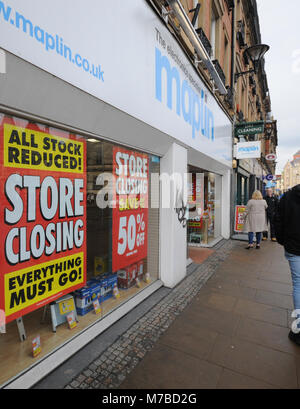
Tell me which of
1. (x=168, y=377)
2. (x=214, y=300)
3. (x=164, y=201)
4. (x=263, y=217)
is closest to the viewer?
(x=168, y=377)

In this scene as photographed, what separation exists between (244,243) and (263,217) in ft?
4.96

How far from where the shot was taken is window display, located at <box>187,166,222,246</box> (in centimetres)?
759

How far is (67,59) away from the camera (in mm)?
2061

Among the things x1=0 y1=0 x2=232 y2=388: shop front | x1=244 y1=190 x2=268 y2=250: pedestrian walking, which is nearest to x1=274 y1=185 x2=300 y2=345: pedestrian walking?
x1=0 y1=0 x2=232 y2=388: shop front

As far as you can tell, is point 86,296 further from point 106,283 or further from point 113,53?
point 113,53

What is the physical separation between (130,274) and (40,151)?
2.44 meters

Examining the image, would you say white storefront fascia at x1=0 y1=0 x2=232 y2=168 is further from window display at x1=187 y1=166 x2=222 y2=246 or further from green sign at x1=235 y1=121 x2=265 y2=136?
green sign at x1=235 y1=121 x2=265 y2=136

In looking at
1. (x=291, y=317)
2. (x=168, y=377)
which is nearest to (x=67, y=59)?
(x=168, y=377)

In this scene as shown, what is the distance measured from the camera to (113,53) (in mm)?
2611

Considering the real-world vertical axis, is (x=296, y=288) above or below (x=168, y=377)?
above

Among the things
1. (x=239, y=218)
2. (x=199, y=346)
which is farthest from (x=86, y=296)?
(x=239, y=218)

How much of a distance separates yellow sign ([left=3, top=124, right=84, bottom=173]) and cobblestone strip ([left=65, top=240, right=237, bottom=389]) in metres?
2.00

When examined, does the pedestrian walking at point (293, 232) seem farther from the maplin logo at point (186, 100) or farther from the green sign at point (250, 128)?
the green sign at point (250, 128)

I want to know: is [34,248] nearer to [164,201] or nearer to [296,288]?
[164,201]
